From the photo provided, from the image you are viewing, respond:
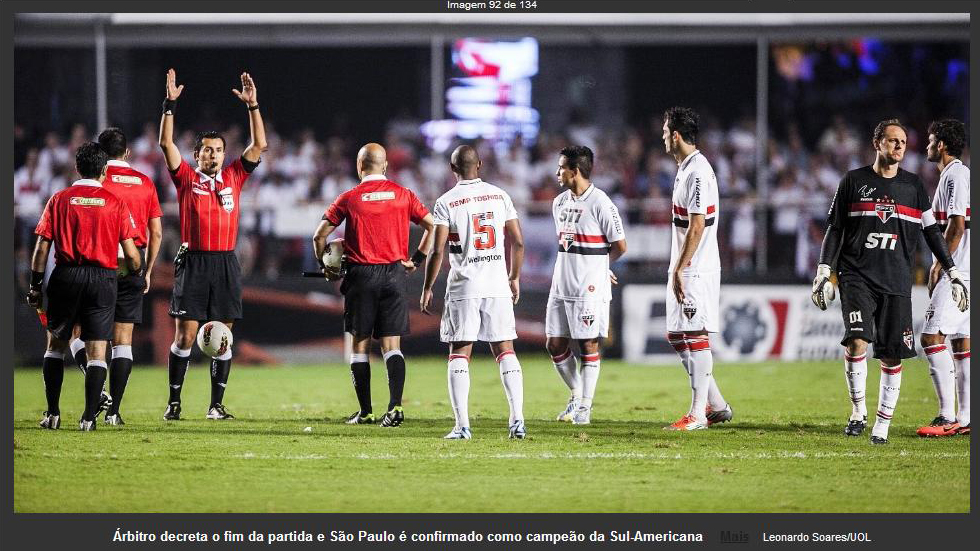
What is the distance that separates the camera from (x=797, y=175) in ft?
66.7

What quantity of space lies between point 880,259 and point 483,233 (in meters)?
2.92

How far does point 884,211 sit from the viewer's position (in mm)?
8766

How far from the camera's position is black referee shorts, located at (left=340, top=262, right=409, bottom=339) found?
9773 millimetres

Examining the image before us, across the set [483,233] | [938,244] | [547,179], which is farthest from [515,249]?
[547,179]

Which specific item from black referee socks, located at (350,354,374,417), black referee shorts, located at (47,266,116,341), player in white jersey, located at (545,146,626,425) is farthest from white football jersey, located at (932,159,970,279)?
black referee shorts, located at (47,266,116,341)

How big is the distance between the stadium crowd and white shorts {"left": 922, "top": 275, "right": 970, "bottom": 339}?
6.69 m

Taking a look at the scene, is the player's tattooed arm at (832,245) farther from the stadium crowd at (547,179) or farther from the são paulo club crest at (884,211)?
the stadium crowd at (547,179)

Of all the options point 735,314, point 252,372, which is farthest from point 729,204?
point 252,372

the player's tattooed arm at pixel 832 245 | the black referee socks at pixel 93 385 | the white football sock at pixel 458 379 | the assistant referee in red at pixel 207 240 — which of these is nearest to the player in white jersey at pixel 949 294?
the player's tattooed arm at pixel 832 245

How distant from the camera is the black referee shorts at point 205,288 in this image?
32.9 ft

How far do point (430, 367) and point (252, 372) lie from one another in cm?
229

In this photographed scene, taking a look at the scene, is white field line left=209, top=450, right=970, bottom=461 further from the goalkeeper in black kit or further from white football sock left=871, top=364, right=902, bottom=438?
the goalkeeper in black kit

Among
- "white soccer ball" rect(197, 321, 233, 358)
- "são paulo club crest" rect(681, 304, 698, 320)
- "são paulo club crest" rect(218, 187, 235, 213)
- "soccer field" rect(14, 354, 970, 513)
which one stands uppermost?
"são paulo club crest" rect(218, 187, 235, 213)

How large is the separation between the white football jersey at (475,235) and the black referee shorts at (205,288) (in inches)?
84.7
